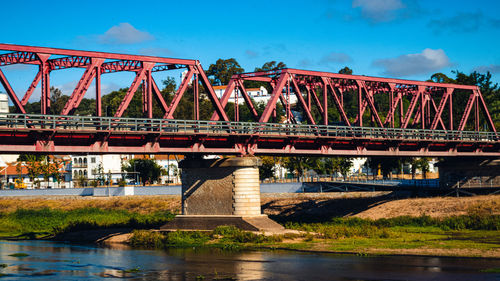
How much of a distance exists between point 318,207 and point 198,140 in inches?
1194

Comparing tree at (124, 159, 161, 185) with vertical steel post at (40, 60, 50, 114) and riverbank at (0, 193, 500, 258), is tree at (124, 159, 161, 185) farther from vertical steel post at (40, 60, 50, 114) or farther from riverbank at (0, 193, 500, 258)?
vertical steel post at (40, 60, 50, 114)

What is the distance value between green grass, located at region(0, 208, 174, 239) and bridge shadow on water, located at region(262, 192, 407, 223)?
1322 centimetres

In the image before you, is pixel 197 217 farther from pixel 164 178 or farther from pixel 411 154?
pixel 164 178

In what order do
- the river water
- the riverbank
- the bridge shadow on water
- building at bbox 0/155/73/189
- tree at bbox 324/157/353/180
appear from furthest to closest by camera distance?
building at bbox 0/155/73/189 → tree at bbox 324/157/353/180 → the bridge shadow on water → the riverbank → the river water

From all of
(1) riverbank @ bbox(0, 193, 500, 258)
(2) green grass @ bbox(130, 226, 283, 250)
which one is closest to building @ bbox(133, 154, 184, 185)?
(1) riverbank @ bbox(0, 193, 500, 258)

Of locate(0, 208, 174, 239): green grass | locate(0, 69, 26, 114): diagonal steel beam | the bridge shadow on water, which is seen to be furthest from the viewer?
the bridge shadow on water

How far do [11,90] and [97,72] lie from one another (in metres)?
6.84

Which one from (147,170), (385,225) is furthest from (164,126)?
(147,170)

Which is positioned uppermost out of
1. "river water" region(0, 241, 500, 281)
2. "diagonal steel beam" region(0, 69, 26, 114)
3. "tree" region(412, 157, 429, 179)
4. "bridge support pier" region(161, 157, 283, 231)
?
"diagonal steel beam" region(0, 69, 26, 114)

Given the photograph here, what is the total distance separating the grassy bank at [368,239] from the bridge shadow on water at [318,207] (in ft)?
38.7

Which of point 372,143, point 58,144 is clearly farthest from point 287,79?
point 58,144

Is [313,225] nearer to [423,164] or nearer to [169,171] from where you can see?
[423,164]

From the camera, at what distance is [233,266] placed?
41.6 metres

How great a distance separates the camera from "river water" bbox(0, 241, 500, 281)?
3703 cm
